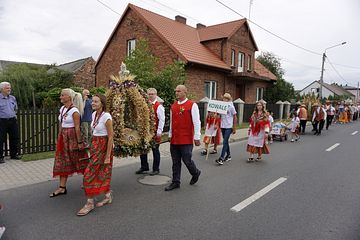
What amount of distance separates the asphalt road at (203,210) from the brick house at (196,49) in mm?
12993

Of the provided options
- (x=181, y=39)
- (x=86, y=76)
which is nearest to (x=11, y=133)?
(x=181, y=39)

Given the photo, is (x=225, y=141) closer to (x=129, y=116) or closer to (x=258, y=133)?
(x=258, y=133)

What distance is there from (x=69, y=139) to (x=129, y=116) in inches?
54.5

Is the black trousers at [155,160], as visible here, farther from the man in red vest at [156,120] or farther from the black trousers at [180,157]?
the black trousers at [180,157]

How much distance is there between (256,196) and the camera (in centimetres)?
522

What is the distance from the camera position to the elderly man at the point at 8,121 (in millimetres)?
7125

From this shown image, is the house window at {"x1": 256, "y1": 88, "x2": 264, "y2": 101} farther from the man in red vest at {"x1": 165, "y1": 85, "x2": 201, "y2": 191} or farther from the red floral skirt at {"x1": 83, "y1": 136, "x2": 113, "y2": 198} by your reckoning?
the red floral skirt at {"x1": 83, "y1": 136, "x2": 113, "y2": 198}

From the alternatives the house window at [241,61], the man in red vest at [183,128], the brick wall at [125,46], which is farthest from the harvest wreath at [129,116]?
the house window at [241,61]

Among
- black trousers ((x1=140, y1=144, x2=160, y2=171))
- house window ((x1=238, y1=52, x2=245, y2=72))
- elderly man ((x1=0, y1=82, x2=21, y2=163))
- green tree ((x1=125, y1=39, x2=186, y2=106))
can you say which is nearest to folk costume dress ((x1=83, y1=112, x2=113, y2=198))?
black trousers ((x1=140, y1=144, x2=160, y2=171))

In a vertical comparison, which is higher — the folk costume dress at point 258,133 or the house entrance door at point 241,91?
the house entrance door at point 241,91

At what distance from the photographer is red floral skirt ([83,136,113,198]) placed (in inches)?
169

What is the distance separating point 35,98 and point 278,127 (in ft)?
67.7

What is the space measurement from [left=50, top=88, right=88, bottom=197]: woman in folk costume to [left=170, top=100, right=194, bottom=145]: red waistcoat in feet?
5.70

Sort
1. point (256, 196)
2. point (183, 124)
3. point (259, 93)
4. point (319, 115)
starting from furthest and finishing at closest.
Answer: point (259, 93) → point (319, 115) → point (183, 124) → point (256, 196)
